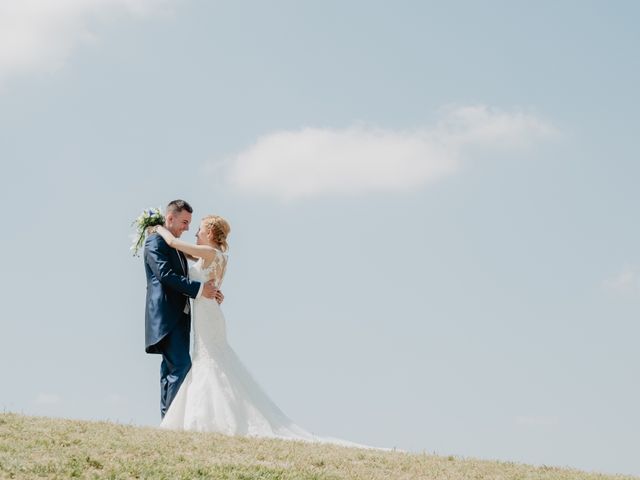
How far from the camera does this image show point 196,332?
53.9 feet

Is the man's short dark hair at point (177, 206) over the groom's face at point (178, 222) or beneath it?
over

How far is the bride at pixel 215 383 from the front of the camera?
15781 mm

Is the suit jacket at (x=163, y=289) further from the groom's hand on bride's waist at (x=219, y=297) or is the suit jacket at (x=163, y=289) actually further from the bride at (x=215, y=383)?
the groom's hand on bride's waist at (x=219, y=297)

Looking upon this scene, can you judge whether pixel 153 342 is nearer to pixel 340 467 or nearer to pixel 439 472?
pixel 340 467

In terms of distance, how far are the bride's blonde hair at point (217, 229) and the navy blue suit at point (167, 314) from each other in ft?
2.39

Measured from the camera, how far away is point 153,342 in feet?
53.2

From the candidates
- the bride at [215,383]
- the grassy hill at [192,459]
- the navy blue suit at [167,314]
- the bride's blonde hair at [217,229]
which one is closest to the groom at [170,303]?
the navy blue suit at [167,314]

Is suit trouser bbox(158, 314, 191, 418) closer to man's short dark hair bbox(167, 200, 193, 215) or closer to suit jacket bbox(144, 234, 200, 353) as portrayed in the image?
suit jacket bbox(144, 234, 200, 353)

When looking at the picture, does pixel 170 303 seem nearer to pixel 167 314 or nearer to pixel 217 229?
pixel 167 314

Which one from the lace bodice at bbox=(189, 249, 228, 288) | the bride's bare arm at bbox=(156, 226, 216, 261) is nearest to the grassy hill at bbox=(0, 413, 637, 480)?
the lace bodice at bbox=(189, 249, 228, 288)

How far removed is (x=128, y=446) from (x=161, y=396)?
9.21ft

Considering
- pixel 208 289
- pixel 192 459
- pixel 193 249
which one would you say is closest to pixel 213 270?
pixel 208 289

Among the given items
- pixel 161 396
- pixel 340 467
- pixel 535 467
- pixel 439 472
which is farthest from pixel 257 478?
pixel 535 467

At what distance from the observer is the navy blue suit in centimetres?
1617
